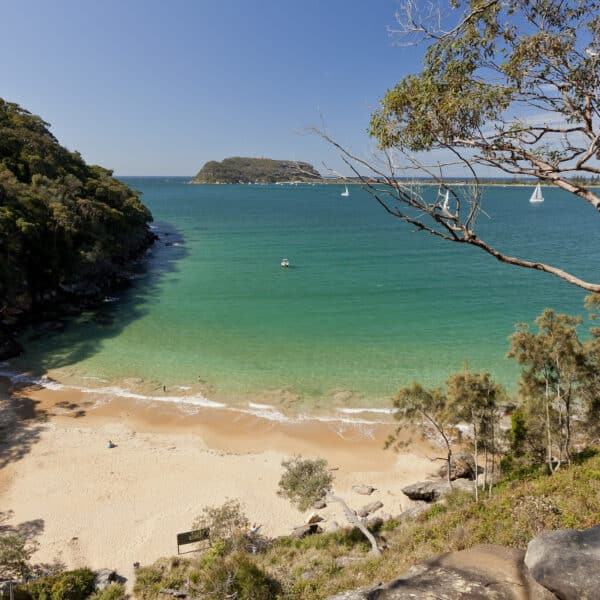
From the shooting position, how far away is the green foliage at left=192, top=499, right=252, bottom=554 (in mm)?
14992

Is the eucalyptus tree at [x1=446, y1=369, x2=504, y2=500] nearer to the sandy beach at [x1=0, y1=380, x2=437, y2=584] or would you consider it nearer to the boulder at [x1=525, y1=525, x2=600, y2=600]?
the sandy beach at [x1=0, y1=380, x2=437, y2=584]

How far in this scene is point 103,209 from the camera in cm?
5075

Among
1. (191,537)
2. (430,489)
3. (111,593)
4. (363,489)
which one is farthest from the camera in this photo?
(363,489)

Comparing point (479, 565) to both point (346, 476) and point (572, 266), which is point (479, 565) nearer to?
point (346, 476)

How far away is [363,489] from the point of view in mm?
19391

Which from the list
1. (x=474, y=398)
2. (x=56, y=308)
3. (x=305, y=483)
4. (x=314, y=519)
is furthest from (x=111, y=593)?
(x=56, y=308)

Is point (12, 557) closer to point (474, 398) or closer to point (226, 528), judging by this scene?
point (226, 528)

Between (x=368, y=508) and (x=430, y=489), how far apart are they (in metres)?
3.10

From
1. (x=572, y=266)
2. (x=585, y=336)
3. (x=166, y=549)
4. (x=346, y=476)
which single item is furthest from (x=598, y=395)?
(x=572, y=266)

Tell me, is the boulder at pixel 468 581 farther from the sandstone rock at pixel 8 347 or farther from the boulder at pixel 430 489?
the sandstone rock at pixel 8 347

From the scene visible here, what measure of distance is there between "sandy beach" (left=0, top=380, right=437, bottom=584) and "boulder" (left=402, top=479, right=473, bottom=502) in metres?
0.60

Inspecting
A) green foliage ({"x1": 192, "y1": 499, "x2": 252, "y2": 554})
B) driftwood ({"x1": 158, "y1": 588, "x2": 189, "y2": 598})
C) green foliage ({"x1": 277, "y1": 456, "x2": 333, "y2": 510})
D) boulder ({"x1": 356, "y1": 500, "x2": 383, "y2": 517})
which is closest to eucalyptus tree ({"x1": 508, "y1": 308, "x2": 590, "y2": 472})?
boulder ({"x1": 356, "y1": 500, "x2": 383, "y2": 517})

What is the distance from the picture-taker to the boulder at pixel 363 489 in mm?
19266

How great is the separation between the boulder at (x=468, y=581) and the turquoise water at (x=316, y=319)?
18.7 meters
